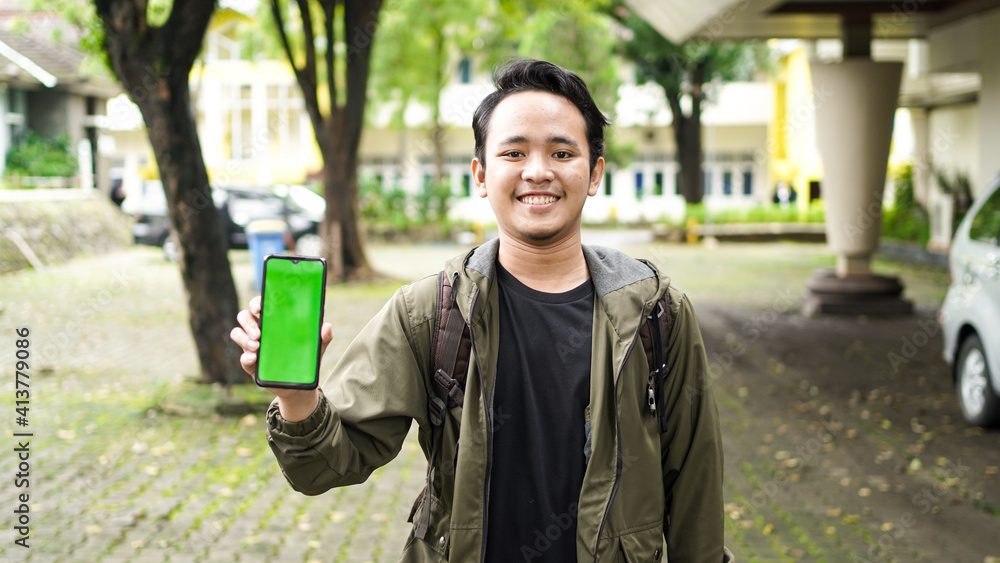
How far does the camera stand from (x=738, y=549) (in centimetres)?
547

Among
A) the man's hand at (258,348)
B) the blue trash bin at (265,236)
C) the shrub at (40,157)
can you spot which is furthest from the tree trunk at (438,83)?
the man's hand at (258,348)

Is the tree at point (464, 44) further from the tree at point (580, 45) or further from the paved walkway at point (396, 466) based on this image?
the paved walkway at point (396, 466)

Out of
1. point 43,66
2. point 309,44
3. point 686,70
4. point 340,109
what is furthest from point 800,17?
point 43,66

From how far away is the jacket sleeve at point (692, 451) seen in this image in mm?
2387

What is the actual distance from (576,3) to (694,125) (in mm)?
11915

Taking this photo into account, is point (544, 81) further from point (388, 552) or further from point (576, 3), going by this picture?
point (576, 3)

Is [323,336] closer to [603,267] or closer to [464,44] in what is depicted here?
[603,267]

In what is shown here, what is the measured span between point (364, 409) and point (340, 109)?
1633cm

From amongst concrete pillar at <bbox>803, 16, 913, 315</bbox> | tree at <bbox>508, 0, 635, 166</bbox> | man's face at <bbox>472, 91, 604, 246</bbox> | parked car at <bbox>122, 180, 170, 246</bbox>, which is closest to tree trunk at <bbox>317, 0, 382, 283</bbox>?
parked car at <bbox>122, 180, 170, 246</bbox>

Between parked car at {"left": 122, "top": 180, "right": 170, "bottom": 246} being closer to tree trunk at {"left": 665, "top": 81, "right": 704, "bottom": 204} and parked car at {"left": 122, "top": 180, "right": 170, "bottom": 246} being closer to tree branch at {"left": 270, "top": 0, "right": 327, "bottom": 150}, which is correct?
tree branch at {"left": 270, "top": 0, "right": 327, "bottom": 150}

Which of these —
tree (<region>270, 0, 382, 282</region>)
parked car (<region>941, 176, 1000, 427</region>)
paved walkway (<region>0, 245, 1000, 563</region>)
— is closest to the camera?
paved walkway (<region>0, 245, 1000, 563</region>)

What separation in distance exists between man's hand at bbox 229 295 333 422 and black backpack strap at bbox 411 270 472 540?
329 millimetres

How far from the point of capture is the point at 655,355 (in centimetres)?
231

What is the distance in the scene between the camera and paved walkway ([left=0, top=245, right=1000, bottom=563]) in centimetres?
555
